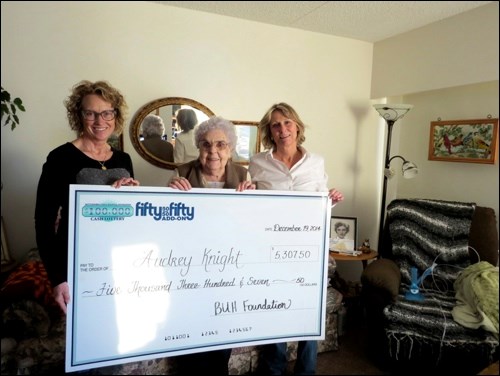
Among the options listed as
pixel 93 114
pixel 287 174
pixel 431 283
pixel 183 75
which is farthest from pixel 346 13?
pixel 431 283

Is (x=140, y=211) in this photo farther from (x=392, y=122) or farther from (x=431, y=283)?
(x=431, y=283)

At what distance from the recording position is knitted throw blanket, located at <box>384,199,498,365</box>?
1.35 metres

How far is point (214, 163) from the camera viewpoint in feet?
3.68

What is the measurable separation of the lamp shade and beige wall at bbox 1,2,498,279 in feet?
0.19

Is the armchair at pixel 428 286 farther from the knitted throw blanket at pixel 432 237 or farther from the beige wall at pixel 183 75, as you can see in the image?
the beige wall at pixel 183 75

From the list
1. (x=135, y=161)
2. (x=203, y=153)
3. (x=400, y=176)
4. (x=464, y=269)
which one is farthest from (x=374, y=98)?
(x=135, y=161)

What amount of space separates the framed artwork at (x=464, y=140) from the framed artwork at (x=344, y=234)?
0.62m

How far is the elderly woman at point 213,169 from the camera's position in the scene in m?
1.13

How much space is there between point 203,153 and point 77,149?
15.9 inches

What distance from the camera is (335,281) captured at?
2.05 metres

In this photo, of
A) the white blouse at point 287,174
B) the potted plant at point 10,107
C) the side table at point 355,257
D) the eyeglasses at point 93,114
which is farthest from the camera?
the side table at point 355,257

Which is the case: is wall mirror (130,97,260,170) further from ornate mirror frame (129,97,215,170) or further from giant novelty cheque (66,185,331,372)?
giant novelty cheque (66,185,331,372)

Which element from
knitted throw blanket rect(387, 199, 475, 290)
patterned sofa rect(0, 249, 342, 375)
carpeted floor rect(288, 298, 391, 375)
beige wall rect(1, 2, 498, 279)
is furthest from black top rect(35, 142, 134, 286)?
knitted throw blanket rect(387, 199, 475, 290)

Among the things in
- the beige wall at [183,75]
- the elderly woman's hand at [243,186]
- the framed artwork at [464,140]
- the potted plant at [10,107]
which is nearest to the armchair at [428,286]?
the beige wall at [183,75]
